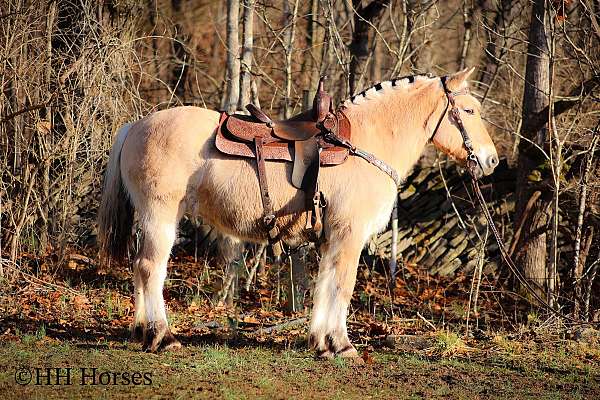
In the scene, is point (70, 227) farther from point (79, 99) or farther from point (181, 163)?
point (181, 163)

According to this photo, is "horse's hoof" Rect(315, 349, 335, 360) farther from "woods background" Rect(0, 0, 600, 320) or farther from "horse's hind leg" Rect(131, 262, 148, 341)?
"woods background" Rect(0, 0, 600, 320)

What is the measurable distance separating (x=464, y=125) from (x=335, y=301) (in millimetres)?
1842

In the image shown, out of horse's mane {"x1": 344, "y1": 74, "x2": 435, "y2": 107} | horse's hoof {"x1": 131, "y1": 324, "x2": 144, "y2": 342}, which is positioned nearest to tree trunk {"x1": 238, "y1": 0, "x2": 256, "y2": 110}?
horse's mane {"x1": 344, "y1": 74, "x2": 435, "y2": 107}

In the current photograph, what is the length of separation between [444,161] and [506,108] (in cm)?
120

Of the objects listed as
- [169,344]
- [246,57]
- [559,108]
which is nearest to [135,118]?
[246,57]

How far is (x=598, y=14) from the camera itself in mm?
8406

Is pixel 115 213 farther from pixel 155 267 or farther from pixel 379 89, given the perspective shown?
pixel 379 89

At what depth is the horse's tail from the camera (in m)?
6.71

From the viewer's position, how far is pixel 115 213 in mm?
6734

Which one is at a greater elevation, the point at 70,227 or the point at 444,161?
the point at 444,161

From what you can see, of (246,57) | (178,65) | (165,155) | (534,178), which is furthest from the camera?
(178,65)

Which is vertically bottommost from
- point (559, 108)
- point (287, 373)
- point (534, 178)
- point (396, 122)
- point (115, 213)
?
point (287, 373)

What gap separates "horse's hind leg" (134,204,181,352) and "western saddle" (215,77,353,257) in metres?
0.71

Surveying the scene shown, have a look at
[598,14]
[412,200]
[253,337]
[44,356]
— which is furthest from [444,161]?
[44,356]
